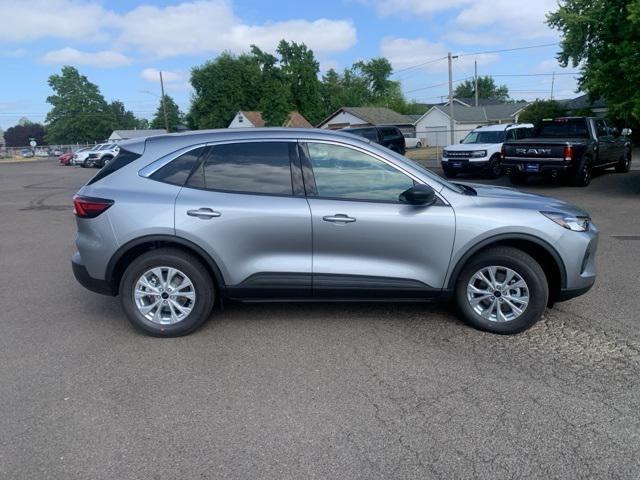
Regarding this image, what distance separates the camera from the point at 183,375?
3957 mm

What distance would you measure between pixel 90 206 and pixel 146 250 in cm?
60

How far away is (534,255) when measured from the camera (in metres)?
4.68

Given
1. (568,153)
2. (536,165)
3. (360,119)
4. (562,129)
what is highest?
(360,119)

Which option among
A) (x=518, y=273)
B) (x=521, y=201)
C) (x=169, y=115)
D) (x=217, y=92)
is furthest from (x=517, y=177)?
(x=169, y=115)

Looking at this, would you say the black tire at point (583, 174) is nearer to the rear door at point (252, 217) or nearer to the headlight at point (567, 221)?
the headlight at point (567, 221)

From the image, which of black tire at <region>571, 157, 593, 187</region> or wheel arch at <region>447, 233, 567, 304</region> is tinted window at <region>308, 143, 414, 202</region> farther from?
black tire at <region>571, 157, 593, 187</region>

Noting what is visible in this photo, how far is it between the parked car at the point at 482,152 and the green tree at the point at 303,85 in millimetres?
61122

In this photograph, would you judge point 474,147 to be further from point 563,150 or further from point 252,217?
point 252,217

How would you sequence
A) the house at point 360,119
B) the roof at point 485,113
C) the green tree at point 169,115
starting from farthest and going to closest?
the green tree at point 169,115 → the house at point 360,119 → the roof at point 485,113

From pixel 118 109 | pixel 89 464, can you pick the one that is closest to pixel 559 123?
pixel 89 464

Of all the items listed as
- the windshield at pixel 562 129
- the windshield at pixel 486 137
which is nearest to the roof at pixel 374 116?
the windshield at pixel 486 137

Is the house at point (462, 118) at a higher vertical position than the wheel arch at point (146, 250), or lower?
higher

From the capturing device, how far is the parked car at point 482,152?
58.9 ft

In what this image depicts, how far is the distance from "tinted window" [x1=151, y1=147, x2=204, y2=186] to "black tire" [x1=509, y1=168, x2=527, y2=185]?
11758mm
